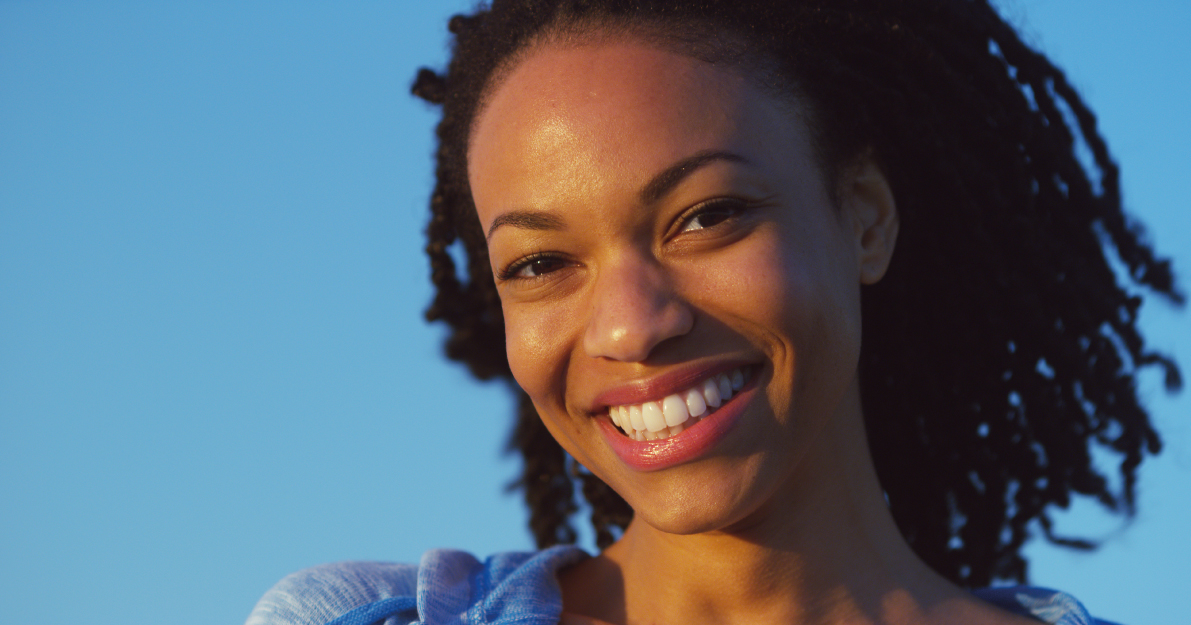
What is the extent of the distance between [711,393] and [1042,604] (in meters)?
1.36

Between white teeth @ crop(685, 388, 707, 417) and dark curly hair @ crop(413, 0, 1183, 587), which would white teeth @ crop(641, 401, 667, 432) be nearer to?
white teeth @ crop(685, 388, 707, 417)

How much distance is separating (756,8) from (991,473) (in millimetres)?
1800

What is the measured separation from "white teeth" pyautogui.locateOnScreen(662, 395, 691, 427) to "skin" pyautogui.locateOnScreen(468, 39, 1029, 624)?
0.23 ft

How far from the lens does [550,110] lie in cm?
264

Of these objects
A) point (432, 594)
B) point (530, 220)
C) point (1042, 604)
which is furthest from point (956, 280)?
point (432, 594)

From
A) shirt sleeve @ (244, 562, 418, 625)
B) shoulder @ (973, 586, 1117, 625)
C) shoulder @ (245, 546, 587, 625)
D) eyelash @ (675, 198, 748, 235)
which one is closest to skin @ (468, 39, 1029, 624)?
eyelash @ (675, 198, 748, 235)

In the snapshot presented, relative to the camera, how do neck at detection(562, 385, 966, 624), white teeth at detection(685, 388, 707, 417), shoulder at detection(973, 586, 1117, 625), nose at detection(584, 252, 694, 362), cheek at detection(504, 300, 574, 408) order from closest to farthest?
nose at detection(584, 252, 694, 362) → white teeth at detection(685, 388, 707, 417) → cheek at detection(504, 300, 574, 408) → neck at detection(562, 385, 966, 624) → shoulder at detection(973, 586, 1117, 625)

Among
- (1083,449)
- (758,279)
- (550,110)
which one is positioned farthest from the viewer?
(1083,449)

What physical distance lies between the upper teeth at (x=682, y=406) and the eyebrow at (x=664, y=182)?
443 millimetres

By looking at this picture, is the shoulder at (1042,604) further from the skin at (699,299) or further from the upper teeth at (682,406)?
the upper teeth at (682,406)

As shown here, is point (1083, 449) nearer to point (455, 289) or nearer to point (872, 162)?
point (872, 162)

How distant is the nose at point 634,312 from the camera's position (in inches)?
95.4

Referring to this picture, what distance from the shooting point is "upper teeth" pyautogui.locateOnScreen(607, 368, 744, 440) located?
8.31 ft

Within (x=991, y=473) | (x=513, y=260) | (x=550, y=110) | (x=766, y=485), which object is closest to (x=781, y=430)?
(x=766, y=485)
